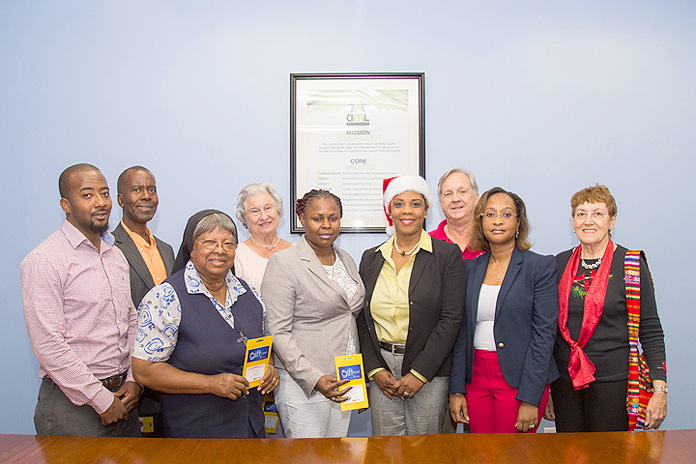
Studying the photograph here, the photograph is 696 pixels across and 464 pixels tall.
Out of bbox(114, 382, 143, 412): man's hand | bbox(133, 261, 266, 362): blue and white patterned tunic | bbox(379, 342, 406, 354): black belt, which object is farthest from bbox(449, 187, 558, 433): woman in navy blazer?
bbox(114, 382, 143, 412): man's hand

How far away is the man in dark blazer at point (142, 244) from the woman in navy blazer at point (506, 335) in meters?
1.61

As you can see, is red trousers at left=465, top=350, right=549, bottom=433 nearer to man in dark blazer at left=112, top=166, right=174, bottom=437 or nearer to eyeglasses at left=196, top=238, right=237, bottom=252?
eyeglasses at left=196, top=238, right=237, bottom=252

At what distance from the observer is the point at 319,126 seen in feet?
10.4

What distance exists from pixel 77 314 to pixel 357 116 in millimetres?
2153

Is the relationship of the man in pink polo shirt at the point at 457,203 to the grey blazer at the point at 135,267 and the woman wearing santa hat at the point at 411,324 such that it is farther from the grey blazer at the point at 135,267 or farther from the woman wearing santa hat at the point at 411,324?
the grey blazer at the point at 135,267

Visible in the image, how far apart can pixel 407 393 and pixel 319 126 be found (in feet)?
6.47

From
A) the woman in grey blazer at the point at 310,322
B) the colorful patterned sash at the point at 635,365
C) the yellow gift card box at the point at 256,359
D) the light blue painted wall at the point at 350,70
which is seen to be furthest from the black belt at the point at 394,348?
the light blue painted wall at the point at 350,70

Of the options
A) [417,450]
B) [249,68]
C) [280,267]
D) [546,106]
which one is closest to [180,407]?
[280,267]

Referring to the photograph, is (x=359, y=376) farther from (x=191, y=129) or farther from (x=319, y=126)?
(x=191, y=129)

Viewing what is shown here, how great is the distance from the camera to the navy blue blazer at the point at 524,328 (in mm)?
1988

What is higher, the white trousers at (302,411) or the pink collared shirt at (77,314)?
the pink collared shirt at (77,314)

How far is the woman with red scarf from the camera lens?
6.68 feet

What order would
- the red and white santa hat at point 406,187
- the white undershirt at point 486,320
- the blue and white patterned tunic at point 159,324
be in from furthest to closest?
the red and white santa hat at point 406,187, the white undershirt at point 486,320, the blue and white patterned tunic at point 159,324

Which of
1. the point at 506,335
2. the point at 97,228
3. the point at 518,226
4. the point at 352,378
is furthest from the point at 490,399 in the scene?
the point at 97,228
